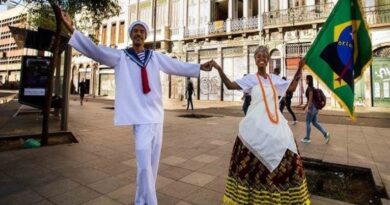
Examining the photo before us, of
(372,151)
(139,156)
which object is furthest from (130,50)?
(372,151)

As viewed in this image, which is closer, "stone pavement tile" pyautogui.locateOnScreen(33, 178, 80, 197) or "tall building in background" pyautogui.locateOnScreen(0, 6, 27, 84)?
"stone pavement tile" pyautogui.locateOnScreen(33, 178, 80, 197)

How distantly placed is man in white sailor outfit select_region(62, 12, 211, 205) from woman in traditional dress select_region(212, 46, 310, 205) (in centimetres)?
86

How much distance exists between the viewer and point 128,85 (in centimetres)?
290

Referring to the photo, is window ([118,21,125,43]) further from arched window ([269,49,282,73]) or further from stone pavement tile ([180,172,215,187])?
stone pavement tile ([180,172,215,187])

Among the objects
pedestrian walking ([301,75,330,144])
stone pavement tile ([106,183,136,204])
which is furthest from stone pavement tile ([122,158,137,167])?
pedestrian walking ([301,75,330,144])

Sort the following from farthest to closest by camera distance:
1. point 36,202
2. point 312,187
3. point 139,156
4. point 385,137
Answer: point 385,137
point 312,187
point 36,202
point 139,156

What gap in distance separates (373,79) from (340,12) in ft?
59.6

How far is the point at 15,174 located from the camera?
435 cm

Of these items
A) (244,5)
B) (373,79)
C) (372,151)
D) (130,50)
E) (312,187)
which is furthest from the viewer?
(244,5)

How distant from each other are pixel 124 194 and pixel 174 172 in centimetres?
114

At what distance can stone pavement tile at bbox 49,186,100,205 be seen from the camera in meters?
3.38

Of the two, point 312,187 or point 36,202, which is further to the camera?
point 312,187

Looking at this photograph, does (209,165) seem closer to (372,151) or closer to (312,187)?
(312,187)

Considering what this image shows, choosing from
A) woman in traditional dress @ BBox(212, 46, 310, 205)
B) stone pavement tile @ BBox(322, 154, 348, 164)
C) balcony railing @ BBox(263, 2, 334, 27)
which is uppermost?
balcony railing @ BBox(263, 2, 334, 27)
